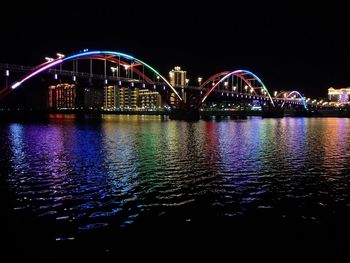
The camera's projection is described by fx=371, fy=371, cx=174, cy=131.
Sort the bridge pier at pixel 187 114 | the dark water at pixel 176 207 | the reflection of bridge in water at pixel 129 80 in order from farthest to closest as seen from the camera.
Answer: the bridge pier at pixel 187 114 → the reflection of bridge in water at pixel 129 80 → the dark water at pixel 176 207

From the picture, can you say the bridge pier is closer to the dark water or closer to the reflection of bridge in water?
the reflection of bridge in water

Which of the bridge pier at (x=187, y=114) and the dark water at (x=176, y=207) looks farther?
the bridge pier at (x=187, y=114)

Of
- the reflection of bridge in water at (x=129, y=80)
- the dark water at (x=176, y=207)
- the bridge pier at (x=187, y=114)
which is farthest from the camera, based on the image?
the bridge pier at (x=187, y=114)

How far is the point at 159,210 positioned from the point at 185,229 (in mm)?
1990

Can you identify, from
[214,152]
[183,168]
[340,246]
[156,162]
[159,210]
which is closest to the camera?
[340,246]

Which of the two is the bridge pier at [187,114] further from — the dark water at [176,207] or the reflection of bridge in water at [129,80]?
the dark water at [176,207]

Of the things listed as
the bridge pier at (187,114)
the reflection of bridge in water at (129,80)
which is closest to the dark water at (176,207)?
the reflection of bridge in water at (129,80)

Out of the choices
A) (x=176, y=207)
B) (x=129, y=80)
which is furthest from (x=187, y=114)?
(x=176, y=207)

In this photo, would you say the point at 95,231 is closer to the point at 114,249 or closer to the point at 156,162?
the point at 114,249

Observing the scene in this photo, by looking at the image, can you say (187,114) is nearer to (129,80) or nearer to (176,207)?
(129,80)

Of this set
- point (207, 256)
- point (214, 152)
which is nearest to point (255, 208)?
point (207, 256)

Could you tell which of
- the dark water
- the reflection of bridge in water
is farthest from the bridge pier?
the dark water

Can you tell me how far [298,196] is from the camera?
15.1 metres

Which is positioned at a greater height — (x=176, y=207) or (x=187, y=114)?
(x=187, y=114)
